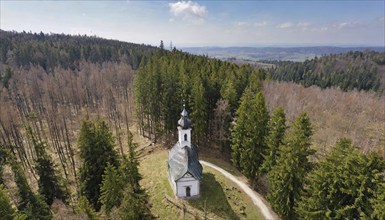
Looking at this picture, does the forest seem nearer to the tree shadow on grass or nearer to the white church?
the tree shadow on grass

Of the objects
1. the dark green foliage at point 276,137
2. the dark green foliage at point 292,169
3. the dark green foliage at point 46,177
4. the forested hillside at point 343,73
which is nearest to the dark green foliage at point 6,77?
the dark green foliage at point 46,177

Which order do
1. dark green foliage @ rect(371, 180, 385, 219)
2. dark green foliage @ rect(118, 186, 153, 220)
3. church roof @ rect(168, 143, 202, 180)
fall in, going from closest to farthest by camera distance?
dark green foliage @ rect(371, 180, 385, 219), dark green foliage @ rect(118, 186, 153, 220), church roof @ rect(168, 143, 202, 180)

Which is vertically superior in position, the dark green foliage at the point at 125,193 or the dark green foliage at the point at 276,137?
the dark green foliage at the point at 276,137

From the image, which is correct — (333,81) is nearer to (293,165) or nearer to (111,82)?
(111,82)

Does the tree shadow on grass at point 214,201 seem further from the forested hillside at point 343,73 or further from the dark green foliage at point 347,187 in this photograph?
the forested hillside at point 343,73

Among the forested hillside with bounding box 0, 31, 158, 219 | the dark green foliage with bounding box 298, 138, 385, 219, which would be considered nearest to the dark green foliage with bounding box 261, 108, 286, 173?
the dark green foliage with bounding box 298, 138, 385, 219
